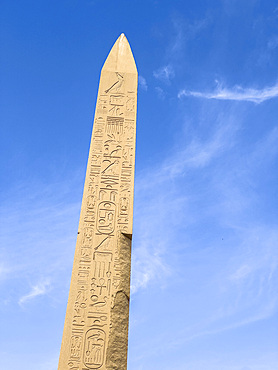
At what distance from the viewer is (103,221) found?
5.13 meters

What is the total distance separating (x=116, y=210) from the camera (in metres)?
5.19

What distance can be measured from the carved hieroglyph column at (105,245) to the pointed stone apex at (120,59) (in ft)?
0.98

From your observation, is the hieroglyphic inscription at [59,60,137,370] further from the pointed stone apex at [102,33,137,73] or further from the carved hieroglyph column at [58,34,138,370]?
the pointed stone apex at [102,33,137,73]

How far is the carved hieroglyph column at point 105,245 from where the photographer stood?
4.54m

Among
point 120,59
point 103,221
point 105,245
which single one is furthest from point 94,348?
point 120,59

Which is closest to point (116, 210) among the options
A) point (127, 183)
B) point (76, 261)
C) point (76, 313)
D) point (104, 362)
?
point (127, 183)

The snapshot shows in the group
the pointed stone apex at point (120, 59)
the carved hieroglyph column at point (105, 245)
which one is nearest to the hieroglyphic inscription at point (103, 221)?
the carved hieroglyph column at point (105, 245)

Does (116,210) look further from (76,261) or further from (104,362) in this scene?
(104,362)

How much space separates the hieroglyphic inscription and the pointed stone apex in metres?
0.15

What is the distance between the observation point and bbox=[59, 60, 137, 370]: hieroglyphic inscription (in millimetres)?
4566

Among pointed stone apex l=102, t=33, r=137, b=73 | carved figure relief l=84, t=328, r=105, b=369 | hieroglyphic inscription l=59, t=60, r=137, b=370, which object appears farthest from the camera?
pointed stone apex l=102, t=33, r=137, b=73

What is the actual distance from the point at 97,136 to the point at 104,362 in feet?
8.51

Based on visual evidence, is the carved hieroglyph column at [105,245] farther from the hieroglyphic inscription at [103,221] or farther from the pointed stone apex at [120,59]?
the pointed stone apex at [120,59]

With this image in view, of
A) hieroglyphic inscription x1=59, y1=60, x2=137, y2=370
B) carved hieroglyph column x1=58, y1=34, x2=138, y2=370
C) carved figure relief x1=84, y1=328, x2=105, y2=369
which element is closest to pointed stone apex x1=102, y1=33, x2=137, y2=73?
hieroglyphic inscription x1=59, y1=60, x2=137, y2=370
